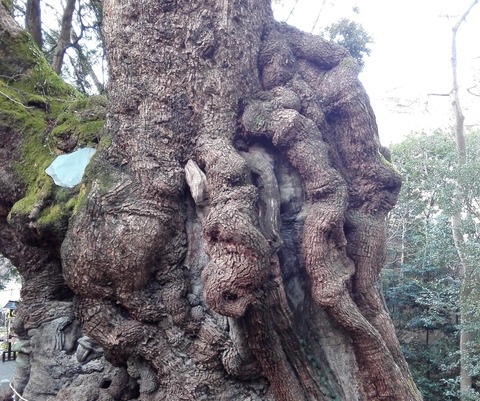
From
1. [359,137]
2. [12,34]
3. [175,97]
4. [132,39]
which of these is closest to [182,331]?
[175,97]

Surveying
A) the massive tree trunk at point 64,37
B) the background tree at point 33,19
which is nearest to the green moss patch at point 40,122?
the background tree at point 33,19

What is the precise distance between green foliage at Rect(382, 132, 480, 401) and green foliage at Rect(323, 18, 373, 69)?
2.60 m

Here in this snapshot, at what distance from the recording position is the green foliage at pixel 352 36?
355 inches

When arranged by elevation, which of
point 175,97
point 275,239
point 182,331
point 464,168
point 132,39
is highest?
point 464,168

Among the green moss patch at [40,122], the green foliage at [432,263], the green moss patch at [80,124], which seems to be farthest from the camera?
the green foliage at [432,263]

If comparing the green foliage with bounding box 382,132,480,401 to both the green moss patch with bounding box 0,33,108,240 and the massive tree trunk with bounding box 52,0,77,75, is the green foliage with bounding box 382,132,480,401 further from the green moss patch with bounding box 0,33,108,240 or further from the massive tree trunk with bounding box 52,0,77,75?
the massive tree trunk with bounding box 52,0,77,75

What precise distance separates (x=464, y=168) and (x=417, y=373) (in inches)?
143

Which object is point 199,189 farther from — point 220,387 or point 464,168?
point 464,168

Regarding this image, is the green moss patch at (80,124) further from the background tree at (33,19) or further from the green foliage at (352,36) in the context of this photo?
the green foliage at (352,36)

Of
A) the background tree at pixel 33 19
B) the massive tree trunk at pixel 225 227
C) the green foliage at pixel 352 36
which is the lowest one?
the massive tree trunk at pixel 225 227

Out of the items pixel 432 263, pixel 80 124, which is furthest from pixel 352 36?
pixel 80 124

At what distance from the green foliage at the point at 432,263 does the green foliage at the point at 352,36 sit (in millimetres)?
2599

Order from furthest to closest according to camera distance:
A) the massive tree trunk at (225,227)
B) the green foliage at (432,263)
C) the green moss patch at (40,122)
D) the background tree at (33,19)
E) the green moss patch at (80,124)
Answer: the green foliage at (432,263), the background tree at (33,19), the green moss patch at (80,124), the green moss patch at (40,122), the massive tree trunk at (225,227)

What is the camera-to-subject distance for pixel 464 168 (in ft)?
22.5
